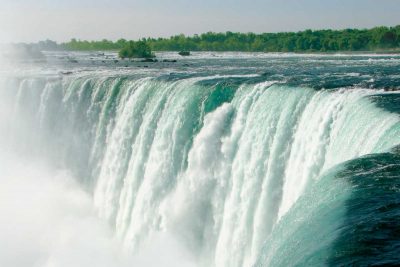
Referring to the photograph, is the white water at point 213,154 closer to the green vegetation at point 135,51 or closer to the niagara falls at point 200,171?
the niagara falls at point 200,171

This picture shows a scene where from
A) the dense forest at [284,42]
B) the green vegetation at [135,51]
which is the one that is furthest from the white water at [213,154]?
the dense forest at [284,42]

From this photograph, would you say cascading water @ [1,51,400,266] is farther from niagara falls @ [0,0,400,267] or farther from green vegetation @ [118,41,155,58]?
green vegetation @ [118,41,155,58]

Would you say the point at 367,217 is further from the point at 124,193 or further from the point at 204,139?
the point at 124,193

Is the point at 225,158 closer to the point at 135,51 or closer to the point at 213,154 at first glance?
the point at 213,154

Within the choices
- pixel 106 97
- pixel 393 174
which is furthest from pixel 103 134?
pixel 393 174

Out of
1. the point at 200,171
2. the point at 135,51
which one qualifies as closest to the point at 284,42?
the point at 135,51

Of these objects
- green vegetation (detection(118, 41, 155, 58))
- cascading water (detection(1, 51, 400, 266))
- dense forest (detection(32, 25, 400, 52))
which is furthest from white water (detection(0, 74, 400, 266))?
dense forest (detection(32, 25, 400, 52))
